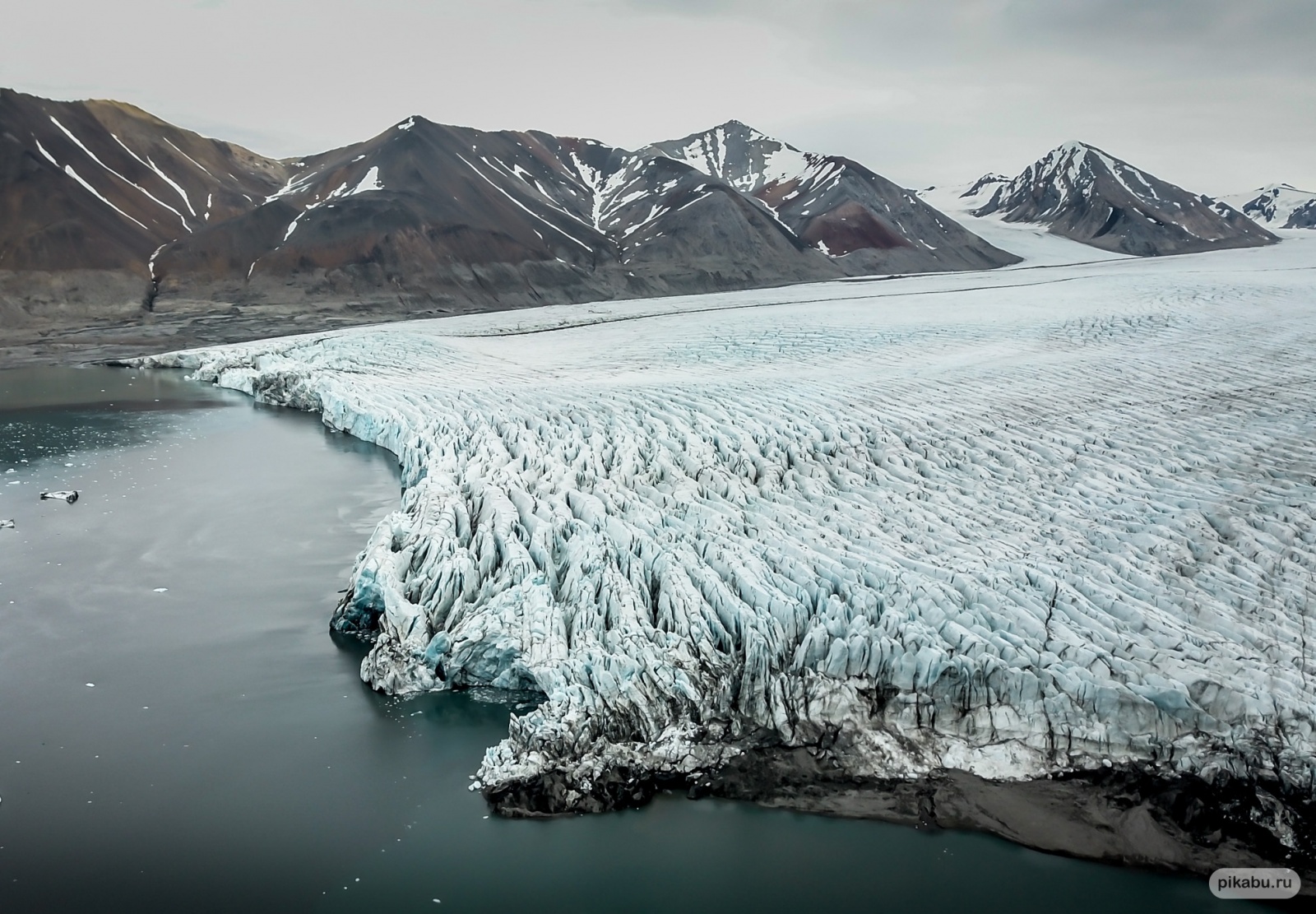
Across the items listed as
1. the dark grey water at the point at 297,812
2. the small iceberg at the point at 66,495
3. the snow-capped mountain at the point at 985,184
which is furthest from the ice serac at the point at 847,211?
the dark grey water at the point at 297,812

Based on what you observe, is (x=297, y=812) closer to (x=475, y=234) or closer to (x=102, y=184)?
(x=475, y=234)

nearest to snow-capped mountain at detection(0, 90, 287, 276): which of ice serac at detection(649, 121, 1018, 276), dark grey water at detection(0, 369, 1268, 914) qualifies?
dark grey water at detection(0, 369, 1268, 914)

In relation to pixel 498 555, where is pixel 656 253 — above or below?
above

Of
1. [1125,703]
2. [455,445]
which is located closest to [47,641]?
[455,445]

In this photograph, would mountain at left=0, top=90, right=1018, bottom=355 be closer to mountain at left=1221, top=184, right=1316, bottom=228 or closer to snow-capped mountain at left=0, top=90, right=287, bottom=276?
snow-capped mountain at left=0, top=90, right=287, bottom=276

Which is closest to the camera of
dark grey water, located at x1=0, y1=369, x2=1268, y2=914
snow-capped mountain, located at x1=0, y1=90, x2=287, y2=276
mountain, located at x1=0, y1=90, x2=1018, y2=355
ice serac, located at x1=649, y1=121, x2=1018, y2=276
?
dark grey water, located at x1=0, y1=369, x2=1268, y2=914

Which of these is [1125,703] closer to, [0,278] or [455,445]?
[455,445]
